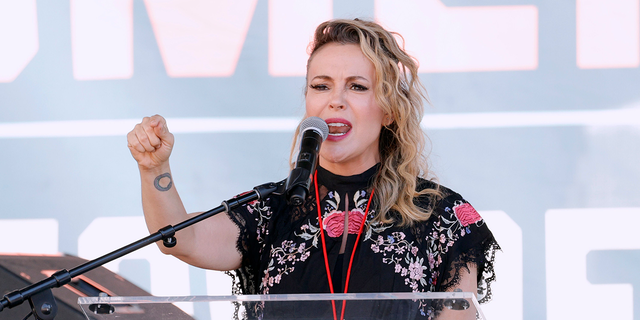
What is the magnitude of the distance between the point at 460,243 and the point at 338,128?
46cm

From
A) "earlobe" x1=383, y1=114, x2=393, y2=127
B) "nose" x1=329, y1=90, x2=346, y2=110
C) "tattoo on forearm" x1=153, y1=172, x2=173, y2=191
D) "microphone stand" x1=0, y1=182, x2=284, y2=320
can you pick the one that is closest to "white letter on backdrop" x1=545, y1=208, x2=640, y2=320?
"earlobe" x1=383, y1=114, x2=393, y2=127

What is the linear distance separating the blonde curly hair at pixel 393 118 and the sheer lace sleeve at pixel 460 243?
6cm

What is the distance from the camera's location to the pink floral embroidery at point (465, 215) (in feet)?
5.59

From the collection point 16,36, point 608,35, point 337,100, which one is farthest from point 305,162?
point 16,36

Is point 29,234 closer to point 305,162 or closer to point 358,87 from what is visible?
point 358,87

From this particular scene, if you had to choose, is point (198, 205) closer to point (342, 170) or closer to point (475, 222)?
point (342, 170)

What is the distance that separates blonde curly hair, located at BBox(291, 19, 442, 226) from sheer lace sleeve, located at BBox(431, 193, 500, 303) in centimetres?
6

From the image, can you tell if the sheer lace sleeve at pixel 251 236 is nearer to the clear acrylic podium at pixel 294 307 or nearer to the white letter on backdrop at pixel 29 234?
the clear acrylic podium at pixel 294 307

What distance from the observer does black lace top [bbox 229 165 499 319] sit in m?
1.59

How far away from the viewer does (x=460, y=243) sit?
1664 mm

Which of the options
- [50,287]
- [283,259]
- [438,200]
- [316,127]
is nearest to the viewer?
[50,287]

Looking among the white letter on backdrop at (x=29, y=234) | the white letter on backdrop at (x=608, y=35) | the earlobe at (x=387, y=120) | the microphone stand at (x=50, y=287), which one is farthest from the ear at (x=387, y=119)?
the white letter on backdrop at (x=29, y=234)

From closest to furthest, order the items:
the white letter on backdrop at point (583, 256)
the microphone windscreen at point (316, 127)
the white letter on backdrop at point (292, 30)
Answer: the microphone windscreen at point (316, 127), the white letter on backdrop at point (583, 256), the white letter on backdrop at point (292, 30)

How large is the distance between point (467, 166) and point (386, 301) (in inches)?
66.6
